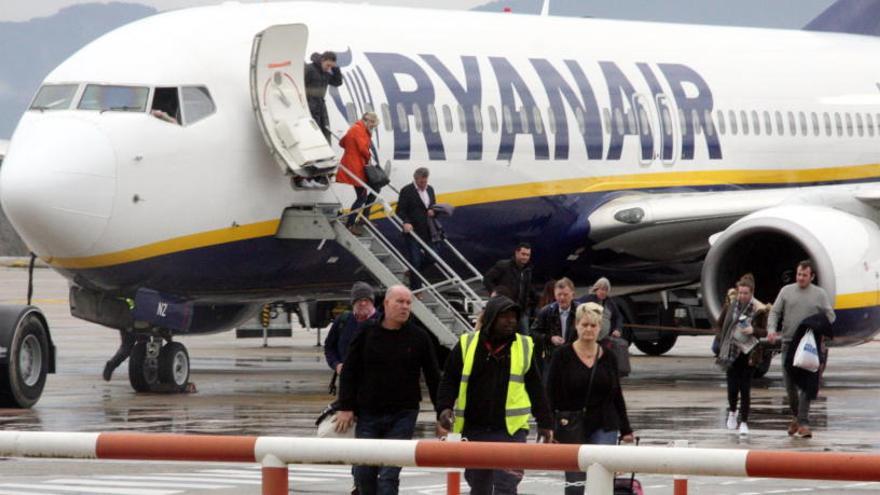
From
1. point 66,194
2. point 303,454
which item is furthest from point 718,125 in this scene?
point 303,454

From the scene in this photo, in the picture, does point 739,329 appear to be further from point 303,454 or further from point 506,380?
point 303,454

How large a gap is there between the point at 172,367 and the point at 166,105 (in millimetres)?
3208

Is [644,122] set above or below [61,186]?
above

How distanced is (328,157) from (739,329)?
4754 mm

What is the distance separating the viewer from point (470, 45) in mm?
24844

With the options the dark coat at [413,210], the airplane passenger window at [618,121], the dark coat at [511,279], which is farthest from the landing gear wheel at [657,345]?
the dark coat at [511,279]

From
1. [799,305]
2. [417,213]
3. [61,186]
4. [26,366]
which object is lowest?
[26,366]

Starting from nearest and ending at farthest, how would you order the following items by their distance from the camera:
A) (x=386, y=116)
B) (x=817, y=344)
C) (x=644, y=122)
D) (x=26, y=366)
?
(x=817, y=344) < (x=26, y=366) < (x=386, y=116) < (x=644, y=122)

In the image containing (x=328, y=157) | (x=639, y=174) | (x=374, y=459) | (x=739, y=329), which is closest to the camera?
(x=374, y=459)

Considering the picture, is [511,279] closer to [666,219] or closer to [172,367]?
[172,367]

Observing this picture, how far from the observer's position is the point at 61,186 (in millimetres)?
20219

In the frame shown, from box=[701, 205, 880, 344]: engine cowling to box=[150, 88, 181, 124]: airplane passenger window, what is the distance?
6867 millimetres

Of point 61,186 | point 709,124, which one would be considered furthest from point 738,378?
point 709,124

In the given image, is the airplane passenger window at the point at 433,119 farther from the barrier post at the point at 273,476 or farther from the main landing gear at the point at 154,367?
the barrier post at the point at 273,476
